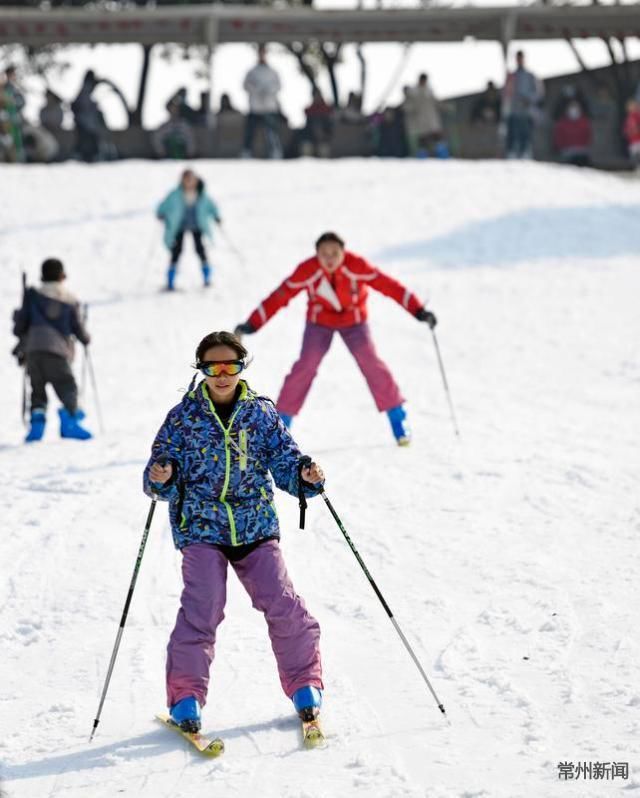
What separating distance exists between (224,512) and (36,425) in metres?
5.51

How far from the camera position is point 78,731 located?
502 centimetres

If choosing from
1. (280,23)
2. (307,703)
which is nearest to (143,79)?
(280,23)

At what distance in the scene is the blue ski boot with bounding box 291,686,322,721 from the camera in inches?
194

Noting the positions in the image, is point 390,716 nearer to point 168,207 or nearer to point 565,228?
point 168,207

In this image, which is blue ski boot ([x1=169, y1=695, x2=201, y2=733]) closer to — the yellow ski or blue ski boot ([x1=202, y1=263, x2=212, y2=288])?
the yellow ski

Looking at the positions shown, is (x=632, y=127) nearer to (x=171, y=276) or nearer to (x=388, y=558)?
(x=171, y=276)

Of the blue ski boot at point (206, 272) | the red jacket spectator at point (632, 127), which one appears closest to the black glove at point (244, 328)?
the blue ski boot at point (206, 272)

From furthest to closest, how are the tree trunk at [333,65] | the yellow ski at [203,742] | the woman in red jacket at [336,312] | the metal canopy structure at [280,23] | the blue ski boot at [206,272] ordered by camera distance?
1. the tree trunk at [333,65]
2. the metal canopy structure at [280,23]
3. the blue ski boot at [206,272]
4. the woman in red jacket at [336,312]
5. the yellow ski at [203,742]

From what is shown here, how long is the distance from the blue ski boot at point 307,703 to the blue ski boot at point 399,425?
468 cm

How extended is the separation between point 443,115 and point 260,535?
21249 millimetres

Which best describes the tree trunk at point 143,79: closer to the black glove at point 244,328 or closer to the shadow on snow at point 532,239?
the shadow on snow at point 532,239

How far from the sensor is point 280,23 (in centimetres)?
2380

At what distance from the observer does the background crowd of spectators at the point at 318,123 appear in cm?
2272

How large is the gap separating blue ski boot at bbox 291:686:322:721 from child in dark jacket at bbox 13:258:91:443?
216 inches
